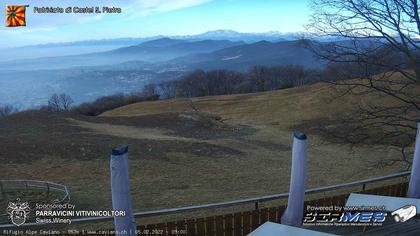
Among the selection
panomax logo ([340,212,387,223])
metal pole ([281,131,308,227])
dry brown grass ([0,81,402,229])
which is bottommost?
dry brown grass ([0,81,402,229])

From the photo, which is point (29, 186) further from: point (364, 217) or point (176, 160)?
point (364, 217)

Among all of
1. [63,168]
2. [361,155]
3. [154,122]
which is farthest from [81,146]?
[361,155]

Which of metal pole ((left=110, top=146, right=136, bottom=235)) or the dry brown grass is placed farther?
the dry brown grass

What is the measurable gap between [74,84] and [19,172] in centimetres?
17405

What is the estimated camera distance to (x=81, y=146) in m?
21.6

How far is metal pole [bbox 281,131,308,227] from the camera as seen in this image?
659cm

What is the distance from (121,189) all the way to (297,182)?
9.99 ft

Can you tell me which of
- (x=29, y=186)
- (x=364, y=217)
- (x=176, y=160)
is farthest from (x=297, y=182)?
(x=176, y=160)

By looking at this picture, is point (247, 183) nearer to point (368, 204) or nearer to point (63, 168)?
point (63, 168)

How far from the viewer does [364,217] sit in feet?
22.2

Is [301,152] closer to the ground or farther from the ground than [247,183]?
farther from the ground

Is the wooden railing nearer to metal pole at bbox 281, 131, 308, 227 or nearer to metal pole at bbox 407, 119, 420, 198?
metal pole at bbox 281, 131, 308, 227

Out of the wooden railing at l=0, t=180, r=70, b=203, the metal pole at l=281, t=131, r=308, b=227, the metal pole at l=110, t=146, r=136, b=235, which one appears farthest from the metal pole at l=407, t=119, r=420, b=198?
the wooden railing at l=0, t=180, r=70, b=203

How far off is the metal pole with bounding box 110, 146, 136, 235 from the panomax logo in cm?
356
